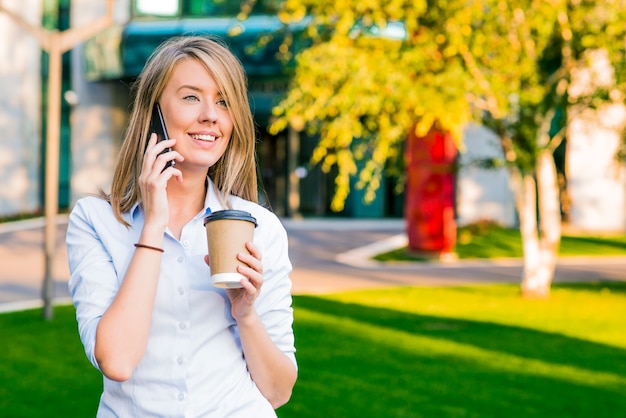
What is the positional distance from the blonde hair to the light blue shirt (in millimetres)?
66

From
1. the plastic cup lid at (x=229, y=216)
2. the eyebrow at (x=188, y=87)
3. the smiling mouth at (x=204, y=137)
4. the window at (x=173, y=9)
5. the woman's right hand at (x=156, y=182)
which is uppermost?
the window at (x=173, y=9)

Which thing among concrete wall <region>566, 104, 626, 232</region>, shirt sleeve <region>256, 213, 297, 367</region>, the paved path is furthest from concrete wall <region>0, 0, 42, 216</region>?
shirt sleeve <region>256, 213, 297, 367</region>

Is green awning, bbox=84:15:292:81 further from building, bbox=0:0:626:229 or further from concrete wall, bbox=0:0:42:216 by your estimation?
concrete wall, bbox=0:0:42:216

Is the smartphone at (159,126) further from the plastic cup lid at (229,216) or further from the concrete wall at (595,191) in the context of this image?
the concrete wall at (595,191)

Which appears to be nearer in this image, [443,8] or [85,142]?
[443,8]

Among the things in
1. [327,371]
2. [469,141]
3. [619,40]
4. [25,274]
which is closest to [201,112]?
[327,371]

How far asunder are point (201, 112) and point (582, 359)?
7.12 meters

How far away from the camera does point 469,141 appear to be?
88.5ft

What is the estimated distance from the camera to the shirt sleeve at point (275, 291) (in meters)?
2.40

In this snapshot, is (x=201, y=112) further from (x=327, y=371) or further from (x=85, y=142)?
(x=85, y=142)

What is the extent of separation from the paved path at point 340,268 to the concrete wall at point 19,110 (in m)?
6.29

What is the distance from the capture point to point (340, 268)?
655 inches

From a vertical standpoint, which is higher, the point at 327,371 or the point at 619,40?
the point at 619,40

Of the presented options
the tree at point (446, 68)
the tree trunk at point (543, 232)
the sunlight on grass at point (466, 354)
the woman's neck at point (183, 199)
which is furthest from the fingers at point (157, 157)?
the tree trunk at point (543, 232)
